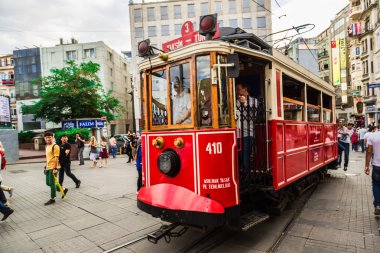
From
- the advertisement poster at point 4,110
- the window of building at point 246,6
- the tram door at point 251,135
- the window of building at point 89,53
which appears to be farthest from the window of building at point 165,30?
the tram door at point 251,135

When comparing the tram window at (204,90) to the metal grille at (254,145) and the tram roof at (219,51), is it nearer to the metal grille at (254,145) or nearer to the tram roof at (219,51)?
the tram roof at (219,51)

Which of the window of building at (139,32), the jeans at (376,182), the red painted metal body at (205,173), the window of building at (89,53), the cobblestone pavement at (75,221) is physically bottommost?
the cobblestone pavement at (75,221)

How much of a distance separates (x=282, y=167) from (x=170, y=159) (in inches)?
84.9

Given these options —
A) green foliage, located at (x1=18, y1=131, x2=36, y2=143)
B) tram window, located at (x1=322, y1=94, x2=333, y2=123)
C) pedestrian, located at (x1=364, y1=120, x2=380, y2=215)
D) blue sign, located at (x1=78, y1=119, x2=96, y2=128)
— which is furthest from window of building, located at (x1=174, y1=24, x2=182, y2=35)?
pedestrian, located at (x1=364, y1=120, x2=380, y2=215)

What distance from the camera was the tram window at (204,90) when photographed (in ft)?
12.3

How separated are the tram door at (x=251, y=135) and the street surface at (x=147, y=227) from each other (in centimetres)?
96

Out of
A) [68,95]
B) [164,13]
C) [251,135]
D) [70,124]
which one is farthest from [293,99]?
[164,13]

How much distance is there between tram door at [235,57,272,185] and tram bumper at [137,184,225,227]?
1127mm

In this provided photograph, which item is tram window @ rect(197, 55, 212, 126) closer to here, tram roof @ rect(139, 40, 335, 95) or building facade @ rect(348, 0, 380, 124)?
tram roof @ rect(139, 40, 335, 95)

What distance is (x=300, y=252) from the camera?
3701mm

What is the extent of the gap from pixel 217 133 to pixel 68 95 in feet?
73.5

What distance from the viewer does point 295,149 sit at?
5.27m

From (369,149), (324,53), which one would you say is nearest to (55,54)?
(369,149)

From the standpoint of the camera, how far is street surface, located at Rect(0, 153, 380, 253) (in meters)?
4.00
